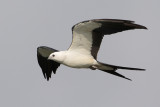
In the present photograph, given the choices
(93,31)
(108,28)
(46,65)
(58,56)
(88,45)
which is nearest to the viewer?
(108,28)

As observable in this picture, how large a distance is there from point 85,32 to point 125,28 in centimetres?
135

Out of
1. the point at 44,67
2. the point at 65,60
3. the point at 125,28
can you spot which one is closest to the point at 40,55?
the point at 44,67

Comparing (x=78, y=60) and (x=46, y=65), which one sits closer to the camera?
(x=78, y=60)

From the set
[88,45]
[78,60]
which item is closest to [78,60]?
[78,60]

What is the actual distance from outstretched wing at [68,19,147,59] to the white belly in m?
0.15

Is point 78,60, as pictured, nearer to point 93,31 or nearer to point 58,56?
point 58,56

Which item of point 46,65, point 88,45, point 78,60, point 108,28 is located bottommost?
point 46,65

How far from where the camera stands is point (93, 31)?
804 inches

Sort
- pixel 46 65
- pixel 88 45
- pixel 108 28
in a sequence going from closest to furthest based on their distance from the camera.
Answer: pixel 108 28 < pixel 88 45 < pixel 46 65

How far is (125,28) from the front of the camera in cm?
1977

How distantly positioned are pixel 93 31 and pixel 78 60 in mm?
1118

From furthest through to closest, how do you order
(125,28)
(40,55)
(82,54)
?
(40,55)
(82,54)
(125,28)

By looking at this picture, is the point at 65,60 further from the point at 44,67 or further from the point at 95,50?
the point at 44,67

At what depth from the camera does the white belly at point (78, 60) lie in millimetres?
20891
